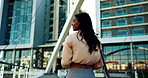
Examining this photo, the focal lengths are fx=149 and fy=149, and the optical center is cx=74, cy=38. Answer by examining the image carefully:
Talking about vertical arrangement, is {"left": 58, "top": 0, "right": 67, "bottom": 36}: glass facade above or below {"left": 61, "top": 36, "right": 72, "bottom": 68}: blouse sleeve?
above

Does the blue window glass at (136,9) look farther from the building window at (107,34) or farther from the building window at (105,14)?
the building window at (107,34)

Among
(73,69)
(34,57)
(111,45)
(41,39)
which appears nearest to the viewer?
(73,69)

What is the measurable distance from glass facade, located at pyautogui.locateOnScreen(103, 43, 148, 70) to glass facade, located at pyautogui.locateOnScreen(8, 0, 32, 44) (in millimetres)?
11340

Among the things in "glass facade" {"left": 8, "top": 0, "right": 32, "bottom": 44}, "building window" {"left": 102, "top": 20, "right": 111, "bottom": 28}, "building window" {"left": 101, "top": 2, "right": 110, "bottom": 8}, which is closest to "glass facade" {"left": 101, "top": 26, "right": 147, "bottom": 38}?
"building window" {"left": 102, "top": 20, "right": 111, "bottom": 28}

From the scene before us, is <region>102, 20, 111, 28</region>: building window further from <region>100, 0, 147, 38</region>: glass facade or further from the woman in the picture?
the woman

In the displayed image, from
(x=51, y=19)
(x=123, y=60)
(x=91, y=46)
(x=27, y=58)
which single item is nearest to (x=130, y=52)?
(x=123, y=60)

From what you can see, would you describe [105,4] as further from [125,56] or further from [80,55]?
[80,55]

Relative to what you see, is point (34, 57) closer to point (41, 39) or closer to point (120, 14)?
point (41, 39)

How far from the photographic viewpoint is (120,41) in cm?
1639

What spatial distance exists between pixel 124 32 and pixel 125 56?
270 centimetres

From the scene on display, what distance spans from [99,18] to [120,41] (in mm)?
3793

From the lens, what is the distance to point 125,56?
16781 millimetres

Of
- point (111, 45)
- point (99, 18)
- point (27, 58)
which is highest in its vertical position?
point (99, 18)

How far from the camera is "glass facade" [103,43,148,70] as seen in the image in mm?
16031
